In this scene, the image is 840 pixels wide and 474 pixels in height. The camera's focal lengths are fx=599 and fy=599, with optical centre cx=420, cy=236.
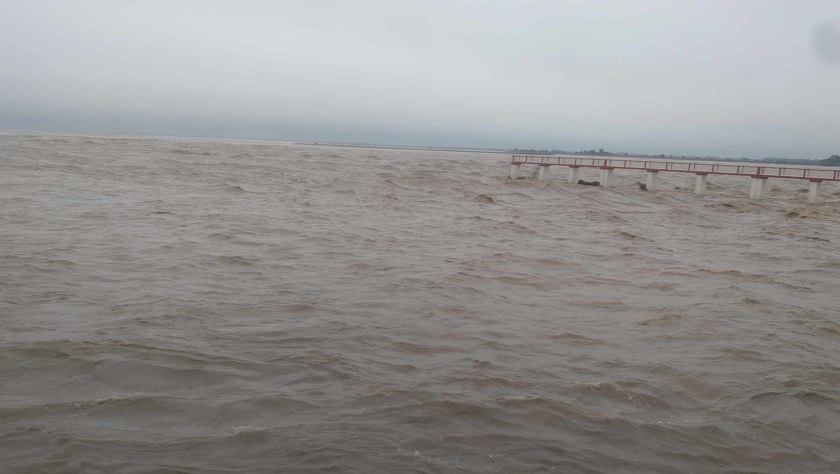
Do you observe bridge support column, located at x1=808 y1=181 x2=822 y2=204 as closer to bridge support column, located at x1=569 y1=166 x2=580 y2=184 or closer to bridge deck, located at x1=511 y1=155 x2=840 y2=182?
bridge deck, located at x1=511 y1=155 x2=840 y2=182

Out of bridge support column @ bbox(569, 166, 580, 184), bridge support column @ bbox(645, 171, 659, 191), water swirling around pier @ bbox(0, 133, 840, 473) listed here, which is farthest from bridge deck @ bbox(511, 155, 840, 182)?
water swirling around pier @ bbox(0, 133, 840, 473)

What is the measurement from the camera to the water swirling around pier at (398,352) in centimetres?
550

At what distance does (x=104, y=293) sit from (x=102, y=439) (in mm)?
5331

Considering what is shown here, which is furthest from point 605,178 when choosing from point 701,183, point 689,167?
point 701,183

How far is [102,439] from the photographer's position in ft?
17.3

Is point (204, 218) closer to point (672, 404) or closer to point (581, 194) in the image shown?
point (672, 404)

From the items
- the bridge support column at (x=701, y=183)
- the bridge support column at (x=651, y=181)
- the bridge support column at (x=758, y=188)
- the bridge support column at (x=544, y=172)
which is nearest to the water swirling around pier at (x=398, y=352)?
the bridge support column at (x=758, y=188)

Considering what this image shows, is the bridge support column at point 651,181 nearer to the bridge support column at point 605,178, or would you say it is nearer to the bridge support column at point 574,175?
the bridge support column at point 605,178

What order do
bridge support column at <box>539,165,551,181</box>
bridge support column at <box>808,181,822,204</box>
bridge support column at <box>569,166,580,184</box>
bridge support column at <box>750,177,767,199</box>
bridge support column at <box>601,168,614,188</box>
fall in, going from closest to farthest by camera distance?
bridge support column at <box>808,181,822,204</box>
bridge support column at <box>750,177,767,199</box>
bridge support column at <box>601,168,614,188</box>
bridge support column at <box>569,166,580,184</box>
bridge support column at <box>539,165,551,181</box>

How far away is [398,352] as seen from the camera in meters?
7.94

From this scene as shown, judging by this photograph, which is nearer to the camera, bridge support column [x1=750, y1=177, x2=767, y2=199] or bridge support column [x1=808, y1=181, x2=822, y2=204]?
bridge support column [x1=808, y1=181, x2=822, y2=204]

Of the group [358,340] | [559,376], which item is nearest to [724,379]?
[559,376]

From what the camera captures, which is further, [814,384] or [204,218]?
[204,218]

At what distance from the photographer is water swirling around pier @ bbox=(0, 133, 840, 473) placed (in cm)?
550
